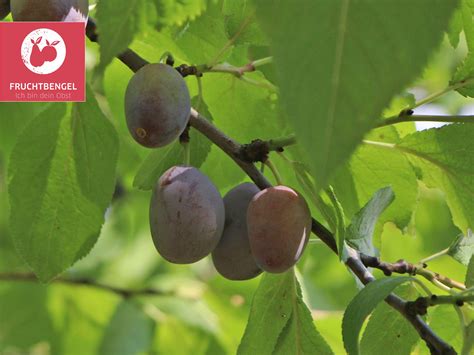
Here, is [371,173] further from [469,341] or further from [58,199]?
[58,199]

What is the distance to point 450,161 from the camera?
107 centimetres

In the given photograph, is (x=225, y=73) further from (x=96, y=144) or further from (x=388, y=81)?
Answer: (x=388, y=81)

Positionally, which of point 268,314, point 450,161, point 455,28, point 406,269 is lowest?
point 268,314

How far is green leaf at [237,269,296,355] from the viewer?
1055 mm

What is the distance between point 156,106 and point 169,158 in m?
0.22

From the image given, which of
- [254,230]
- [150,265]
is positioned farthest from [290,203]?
[150,265]

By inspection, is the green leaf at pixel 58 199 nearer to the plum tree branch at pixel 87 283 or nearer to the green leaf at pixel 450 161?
the green leaf at pixel 450 161

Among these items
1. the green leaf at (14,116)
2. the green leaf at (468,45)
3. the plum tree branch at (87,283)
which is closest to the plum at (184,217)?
the green leaf at (468,45)

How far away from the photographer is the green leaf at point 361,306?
0.87m

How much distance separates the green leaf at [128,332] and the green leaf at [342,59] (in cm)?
143

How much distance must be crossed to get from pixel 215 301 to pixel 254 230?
47.2 inches

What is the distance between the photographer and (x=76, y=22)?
913mm

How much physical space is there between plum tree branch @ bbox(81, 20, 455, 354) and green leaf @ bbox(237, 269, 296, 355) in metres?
0.10

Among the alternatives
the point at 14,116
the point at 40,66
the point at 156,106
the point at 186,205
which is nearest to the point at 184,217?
the point at 186,205
